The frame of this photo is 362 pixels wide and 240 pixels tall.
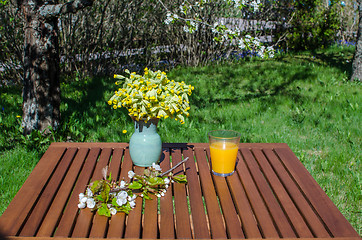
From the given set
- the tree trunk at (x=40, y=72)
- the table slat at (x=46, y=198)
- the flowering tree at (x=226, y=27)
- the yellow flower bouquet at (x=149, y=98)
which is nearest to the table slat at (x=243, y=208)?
the yellow flower bouquet at (x=149, y=98)

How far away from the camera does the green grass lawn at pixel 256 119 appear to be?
284 cm

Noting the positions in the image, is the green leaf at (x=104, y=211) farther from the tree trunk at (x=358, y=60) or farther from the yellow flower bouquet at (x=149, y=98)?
the tree trunk at (x=358, y=60)

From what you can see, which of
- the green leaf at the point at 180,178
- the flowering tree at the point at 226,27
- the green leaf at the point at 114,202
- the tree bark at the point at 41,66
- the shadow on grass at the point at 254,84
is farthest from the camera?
the shadow on grass at the point at 254,84

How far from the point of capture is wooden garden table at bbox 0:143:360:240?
126 centimetres

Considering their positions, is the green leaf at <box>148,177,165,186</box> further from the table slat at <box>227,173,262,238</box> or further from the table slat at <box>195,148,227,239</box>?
the table slat at <box>227,173,262,238</box>

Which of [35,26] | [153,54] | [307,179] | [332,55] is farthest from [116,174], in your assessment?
[332,55]

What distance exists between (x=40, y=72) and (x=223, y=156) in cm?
228

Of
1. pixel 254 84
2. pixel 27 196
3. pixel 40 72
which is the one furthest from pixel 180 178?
pixel 254 84

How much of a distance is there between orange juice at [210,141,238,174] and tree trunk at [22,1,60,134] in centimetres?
219

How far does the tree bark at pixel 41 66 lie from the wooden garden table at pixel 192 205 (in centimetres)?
156

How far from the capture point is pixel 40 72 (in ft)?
10.7

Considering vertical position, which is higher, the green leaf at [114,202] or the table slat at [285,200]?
the green leaf at [114,202]

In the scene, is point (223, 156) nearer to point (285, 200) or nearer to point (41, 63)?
point (285, 200)

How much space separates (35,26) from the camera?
314cm
